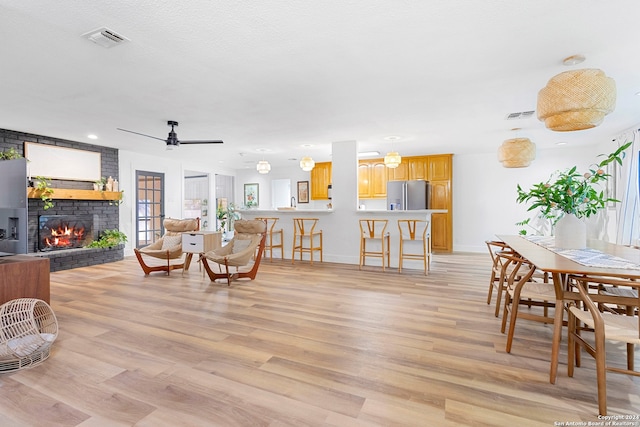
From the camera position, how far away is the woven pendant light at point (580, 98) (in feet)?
6.63

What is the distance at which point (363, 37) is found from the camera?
7.85ft

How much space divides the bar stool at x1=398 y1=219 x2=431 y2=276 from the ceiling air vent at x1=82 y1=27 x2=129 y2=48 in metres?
4.48

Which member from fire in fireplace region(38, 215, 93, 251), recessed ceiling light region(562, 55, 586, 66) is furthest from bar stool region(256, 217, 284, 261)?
recessed ceiling light region(562, 55, 586, 66)

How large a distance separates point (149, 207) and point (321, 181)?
452 centimetres

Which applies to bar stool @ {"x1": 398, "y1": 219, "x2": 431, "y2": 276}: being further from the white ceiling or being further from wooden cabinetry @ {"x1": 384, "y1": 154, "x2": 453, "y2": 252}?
wooden cabinetry @ {"x1": 384, "y1": 154, "x2": 453, "y2": 252}

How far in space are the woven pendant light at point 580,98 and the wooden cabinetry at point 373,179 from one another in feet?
19.9

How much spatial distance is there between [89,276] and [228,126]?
11.0ft

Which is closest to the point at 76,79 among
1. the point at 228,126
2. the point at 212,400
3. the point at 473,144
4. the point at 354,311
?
the point at 228,126

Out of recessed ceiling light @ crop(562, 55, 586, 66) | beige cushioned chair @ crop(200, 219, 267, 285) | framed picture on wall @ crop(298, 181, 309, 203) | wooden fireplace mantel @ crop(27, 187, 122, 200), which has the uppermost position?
recessed ceiling light @ crop(562, 55, 586, 66)

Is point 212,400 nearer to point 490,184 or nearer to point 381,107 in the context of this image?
point 381,107

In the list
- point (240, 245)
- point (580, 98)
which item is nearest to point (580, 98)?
point (580, 98)

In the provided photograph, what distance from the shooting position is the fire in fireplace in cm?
569

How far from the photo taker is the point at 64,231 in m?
6.04

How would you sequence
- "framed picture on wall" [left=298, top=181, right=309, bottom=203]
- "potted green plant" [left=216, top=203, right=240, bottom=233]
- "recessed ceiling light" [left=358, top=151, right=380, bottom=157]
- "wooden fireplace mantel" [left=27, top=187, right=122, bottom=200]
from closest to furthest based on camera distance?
"wooden fireplace mantel" [left=27, top=187, right=122, bottom=200] < "recessed ceiling light" [left=358, top=151, right=380, bottom=157] < "framed picture on wall" [left=298, top=181, right=309, bottom=203] < "potted green plant" [left=216, top=203, right=240, bottom=233]
